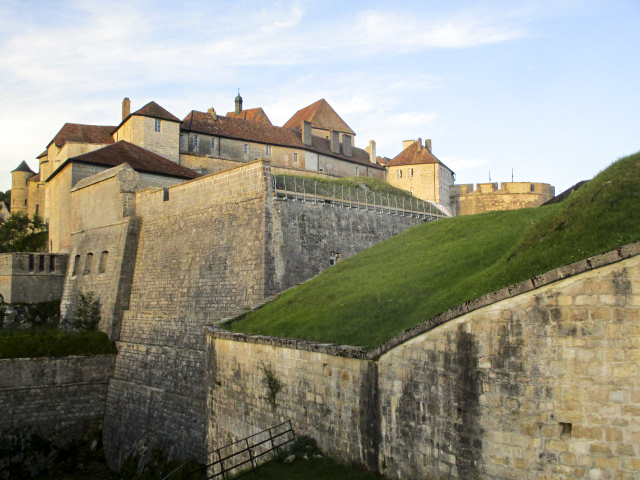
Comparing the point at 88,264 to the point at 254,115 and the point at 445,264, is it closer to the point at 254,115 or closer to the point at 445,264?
the point at 445,264

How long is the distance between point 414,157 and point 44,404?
120 feet

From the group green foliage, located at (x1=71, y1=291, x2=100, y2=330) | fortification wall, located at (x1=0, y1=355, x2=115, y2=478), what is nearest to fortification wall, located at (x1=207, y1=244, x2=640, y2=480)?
fortification wall, located at (x1=0, y1=355, x2=115, y2=478)

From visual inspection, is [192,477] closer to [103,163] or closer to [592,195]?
[592,195]

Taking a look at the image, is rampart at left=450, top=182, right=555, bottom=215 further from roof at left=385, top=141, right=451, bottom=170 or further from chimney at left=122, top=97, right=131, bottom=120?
chimney at left=122, top=97, right=131, bottom=120

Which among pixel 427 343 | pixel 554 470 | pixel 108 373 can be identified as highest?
pixel 427 343

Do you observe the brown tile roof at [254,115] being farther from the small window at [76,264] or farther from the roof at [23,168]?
the small window at [76,264]

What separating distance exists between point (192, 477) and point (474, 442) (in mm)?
11911

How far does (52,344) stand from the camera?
25203 mm

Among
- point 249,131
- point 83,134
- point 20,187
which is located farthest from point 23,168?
point 249,131

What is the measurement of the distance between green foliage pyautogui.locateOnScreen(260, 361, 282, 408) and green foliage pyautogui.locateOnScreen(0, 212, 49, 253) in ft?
101

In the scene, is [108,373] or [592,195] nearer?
[592,195]

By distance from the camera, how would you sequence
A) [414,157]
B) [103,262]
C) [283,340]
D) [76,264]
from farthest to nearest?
[414,157] → [76,264] → [103,262] → [283,340]

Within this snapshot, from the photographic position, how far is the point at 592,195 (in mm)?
11117

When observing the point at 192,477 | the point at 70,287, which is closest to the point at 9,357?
the point at 70,287
